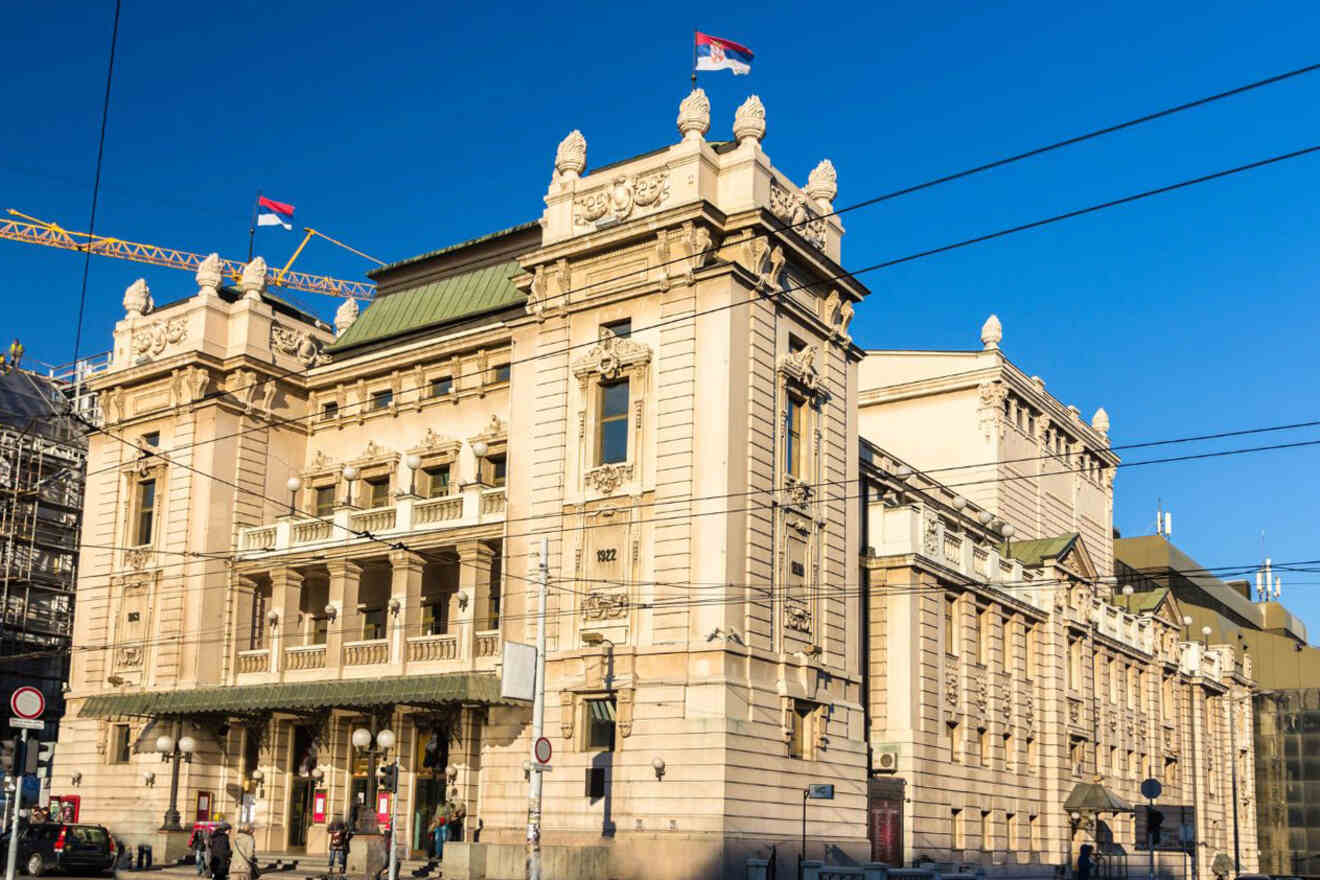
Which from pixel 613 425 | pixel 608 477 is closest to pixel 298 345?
pixel 613 425

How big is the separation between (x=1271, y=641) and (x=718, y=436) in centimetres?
7159

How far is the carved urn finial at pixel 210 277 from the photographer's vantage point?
5681cm

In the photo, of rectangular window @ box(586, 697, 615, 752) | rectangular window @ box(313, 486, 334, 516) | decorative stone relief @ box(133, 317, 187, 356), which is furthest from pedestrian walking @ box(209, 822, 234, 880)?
decorative stone relief @ box(133, 317, 187, 356)

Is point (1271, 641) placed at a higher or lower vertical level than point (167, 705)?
higher

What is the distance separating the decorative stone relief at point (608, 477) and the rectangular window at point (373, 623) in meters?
13.5

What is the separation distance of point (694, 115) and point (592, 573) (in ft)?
44.7

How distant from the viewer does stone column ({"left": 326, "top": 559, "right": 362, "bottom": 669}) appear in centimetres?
4991

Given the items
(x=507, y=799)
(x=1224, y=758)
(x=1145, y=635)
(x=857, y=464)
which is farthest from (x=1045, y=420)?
(x=507, y=799)

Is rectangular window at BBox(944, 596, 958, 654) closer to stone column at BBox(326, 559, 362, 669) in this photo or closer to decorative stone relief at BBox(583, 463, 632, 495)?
decorative stone relief at BBox(583, 463, 632, 495)

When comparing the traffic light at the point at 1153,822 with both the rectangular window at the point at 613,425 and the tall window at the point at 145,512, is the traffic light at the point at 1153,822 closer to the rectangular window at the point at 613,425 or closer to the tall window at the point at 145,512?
the rectangular window at the point at 613,425

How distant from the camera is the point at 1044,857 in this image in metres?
57.8

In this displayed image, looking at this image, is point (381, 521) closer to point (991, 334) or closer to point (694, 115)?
point (694, 115)

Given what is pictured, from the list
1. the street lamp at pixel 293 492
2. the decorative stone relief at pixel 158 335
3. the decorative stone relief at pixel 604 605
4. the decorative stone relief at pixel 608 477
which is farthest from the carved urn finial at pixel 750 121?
the decorative stone relief at pixel 158 335

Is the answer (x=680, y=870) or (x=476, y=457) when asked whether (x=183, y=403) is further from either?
(x=680, y=870)
